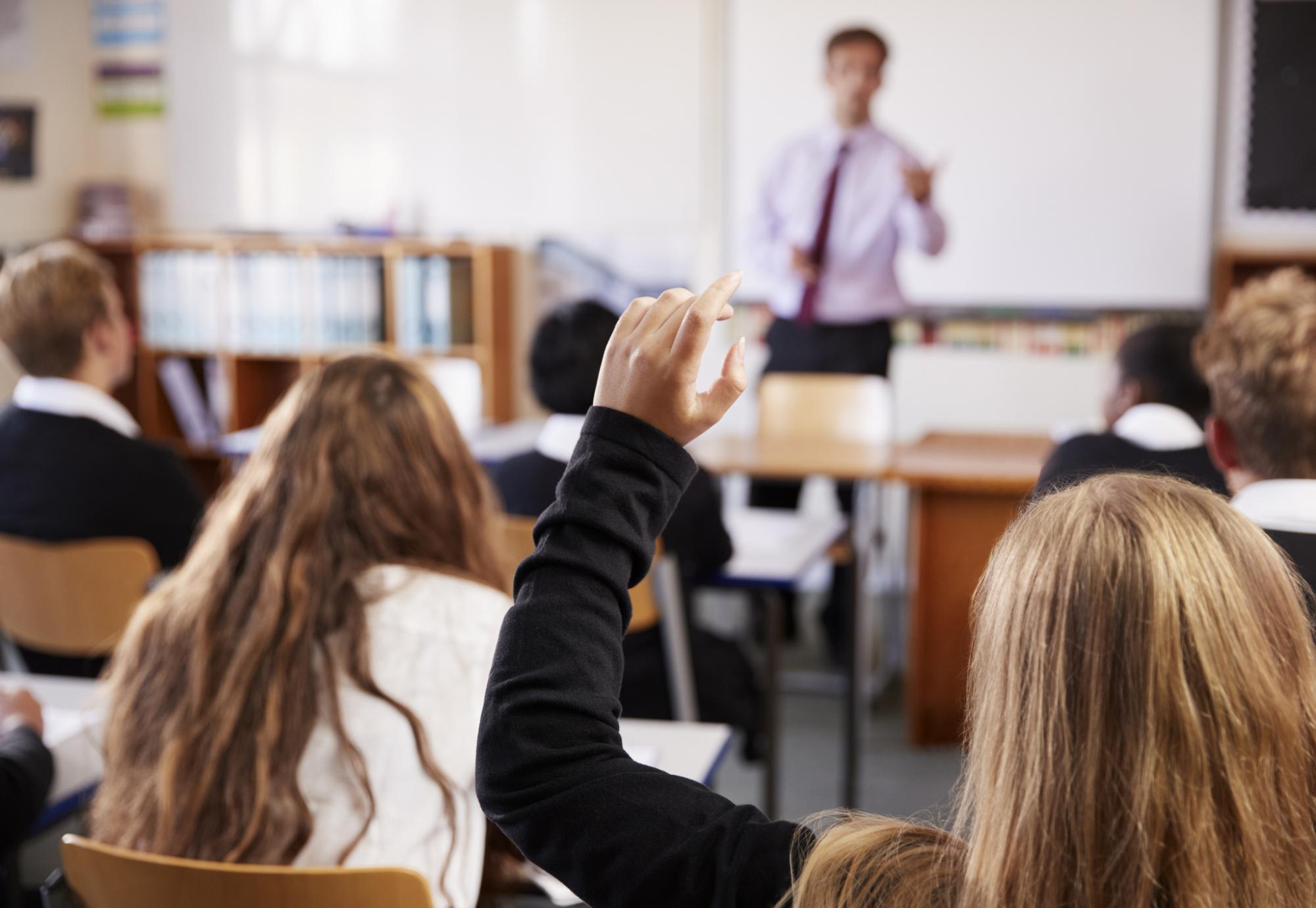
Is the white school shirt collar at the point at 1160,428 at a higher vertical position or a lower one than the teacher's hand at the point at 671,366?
lower

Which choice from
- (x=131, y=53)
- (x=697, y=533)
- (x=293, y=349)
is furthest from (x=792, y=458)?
(x=131, y=53)

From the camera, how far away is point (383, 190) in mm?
5418

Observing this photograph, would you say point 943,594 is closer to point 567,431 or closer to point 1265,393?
point 567,431

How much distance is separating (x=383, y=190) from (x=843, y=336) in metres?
2.17

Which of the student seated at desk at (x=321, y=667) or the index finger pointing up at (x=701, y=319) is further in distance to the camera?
the student seated at desk at (x=321, y=667)

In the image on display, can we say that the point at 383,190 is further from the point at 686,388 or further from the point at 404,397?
the point at 686,388

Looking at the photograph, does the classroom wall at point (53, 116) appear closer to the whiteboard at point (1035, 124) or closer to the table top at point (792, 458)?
the whiteboard at point (1035, 124)

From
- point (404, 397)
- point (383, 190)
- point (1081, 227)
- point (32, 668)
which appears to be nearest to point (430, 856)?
point (404, 397)

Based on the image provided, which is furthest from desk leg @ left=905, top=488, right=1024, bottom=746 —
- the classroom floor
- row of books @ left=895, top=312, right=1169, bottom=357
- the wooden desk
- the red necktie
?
row of books @ left=895, top=312, right=1169, bottom=357

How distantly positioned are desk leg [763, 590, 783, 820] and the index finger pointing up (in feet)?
6.93

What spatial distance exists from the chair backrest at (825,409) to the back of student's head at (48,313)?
2.08m

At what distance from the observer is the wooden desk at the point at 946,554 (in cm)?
326

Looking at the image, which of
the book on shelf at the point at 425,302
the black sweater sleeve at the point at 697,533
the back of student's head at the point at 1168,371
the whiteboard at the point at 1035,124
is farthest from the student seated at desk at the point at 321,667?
the whiteboard at the point at 1035,124

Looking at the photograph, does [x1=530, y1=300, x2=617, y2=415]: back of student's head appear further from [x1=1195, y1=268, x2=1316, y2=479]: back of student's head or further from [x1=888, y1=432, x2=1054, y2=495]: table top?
[x1=1195, y1=268, x2=1316, y2=479]: back of student's head
